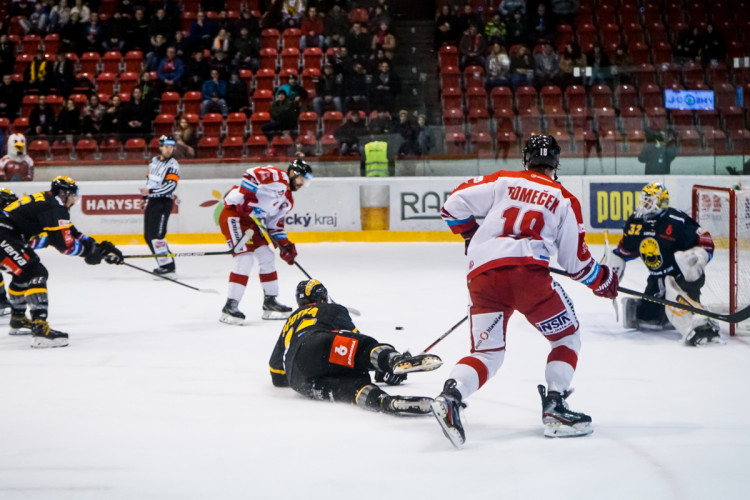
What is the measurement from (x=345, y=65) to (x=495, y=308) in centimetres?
916

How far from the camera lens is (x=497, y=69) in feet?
40.5

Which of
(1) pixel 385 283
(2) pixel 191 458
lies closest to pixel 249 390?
(2) pixel 191 458

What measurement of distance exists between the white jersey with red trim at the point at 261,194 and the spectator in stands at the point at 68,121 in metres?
6.47

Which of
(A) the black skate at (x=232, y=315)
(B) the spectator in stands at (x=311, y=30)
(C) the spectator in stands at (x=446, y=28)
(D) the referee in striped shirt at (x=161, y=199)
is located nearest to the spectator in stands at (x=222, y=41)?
(B) the spectator in stands at (x=311, y=30)

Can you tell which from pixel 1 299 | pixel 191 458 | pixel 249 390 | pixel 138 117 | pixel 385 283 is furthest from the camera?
pixel 138 117

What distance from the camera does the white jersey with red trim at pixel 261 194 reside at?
6.66m

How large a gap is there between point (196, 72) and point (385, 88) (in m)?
2.81

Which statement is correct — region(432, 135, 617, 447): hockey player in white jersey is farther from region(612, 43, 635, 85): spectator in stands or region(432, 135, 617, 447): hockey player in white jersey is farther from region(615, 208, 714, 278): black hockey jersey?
region(612, 43, 635, 85): spectator in stands

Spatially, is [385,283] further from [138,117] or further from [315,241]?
[138,117]

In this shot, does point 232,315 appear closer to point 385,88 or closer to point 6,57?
point 385,88

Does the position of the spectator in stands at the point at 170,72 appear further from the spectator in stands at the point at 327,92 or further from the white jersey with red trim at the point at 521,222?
the white jersey with red trim at the point at 521,222

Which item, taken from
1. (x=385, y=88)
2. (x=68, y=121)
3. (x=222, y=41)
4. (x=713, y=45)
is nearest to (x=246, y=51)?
(x=222, y=41)

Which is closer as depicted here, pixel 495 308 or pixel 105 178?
pixel 495 308

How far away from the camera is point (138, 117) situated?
40.8ft
